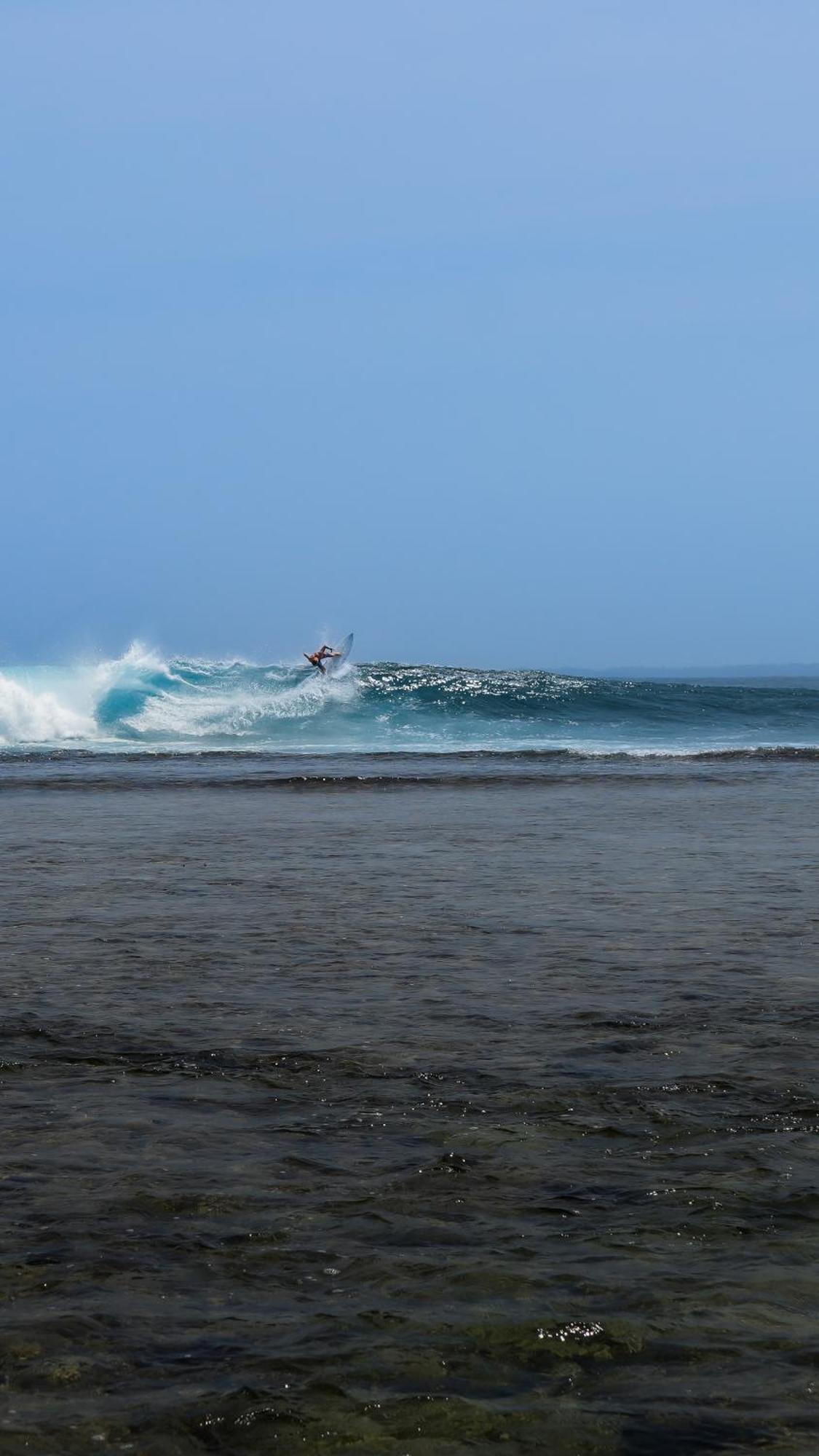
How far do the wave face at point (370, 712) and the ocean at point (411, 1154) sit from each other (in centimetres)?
1945

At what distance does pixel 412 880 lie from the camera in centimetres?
1033

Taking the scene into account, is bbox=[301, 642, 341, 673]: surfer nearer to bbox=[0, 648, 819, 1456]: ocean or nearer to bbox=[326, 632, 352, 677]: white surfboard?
bbox=[326, 632, 352, 677]: white surfboard

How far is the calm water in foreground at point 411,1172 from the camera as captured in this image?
9.33ft

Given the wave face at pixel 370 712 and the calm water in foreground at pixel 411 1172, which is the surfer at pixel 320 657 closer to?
the wave face at pixel 370 712

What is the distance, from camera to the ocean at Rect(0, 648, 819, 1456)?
2.86 meters

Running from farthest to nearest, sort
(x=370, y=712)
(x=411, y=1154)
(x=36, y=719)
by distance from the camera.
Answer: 1. (x=370, y=712)
2. (x=36, y=719)
3. (x=411, y=1154)

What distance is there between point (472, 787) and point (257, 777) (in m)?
3.96

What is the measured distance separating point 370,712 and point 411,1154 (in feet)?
118

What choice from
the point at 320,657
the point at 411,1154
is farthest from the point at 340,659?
the point at 411,1154

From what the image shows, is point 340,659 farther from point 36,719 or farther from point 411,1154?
point 411,1154

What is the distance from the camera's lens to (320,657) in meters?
44.3

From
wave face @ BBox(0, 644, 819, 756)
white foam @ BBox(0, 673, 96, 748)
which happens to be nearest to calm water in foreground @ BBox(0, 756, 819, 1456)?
wave face @ BBox(0, 644, 819, 756)

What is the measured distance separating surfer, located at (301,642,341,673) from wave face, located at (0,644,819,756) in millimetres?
476

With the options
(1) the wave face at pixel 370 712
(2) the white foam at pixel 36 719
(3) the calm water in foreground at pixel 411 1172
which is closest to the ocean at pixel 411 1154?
(3) the calm water in foreground at pixel 411 1172
